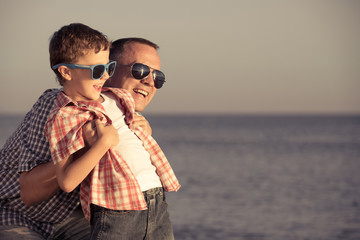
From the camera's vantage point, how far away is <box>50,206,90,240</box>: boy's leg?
321 cm

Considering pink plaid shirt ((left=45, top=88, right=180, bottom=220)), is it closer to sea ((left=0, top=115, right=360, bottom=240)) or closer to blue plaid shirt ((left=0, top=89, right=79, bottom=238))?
blue plaid shirt ((left=0, top=89, right=79, bottom=238))

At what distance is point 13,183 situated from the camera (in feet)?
10.1

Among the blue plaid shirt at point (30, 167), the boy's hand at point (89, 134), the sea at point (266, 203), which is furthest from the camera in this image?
the sea at point (266, 203)

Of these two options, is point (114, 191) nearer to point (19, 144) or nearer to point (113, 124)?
point (113, 124)

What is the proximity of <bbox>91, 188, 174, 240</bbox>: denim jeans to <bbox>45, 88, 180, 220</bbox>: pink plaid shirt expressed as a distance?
0.19 ft

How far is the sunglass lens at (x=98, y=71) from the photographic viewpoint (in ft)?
9.68

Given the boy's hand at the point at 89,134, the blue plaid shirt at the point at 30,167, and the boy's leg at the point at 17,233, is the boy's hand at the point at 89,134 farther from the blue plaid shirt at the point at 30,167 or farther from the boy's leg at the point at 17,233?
the boy's leg at the point at 17,233

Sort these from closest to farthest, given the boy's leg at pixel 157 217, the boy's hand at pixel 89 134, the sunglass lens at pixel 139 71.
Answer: the boy's hand at pixel 89 134 → the boy's leg at pixel 157 217 → the sunglass lens at pixel 139 71

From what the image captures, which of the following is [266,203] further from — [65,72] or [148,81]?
[65,72]

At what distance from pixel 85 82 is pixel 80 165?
550mm

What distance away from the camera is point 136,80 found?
404 centimetres

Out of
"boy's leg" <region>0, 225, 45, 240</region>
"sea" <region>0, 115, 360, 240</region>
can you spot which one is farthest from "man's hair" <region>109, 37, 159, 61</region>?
"sea" <region>0, 115, 360, 240</region>

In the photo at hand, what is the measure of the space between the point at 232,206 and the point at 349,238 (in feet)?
15.1

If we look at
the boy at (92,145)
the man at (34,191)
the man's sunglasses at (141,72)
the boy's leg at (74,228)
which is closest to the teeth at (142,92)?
the man's sunglasses at (141,72)
